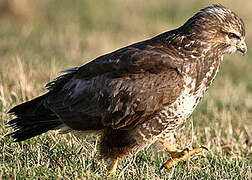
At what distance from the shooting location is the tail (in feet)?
16.0

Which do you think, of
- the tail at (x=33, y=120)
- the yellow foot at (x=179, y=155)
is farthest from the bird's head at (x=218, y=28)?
the tail at (x=33, y=120)

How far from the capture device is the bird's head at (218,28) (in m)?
4.79

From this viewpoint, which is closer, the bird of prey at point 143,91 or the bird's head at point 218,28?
the bird of prey at point 143,91

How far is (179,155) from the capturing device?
16.8ft

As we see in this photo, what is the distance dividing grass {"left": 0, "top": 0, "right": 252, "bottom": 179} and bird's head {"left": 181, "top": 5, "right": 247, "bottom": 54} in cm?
108

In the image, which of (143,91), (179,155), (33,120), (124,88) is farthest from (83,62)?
(143,91)

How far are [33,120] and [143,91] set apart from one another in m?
1.21

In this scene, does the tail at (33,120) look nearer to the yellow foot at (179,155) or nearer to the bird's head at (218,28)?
the yellow foot at (179,155)

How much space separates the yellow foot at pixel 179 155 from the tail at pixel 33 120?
3.83 feet

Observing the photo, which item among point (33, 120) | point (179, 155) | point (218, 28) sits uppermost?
point (218, 28)

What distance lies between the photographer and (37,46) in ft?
37.1

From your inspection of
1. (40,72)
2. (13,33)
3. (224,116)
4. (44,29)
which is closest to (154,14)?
(44,29)

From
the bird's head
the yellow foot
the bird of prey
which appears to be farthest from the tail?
the bird's head

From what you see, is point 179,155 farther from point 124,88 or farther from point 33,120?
point 33,120
